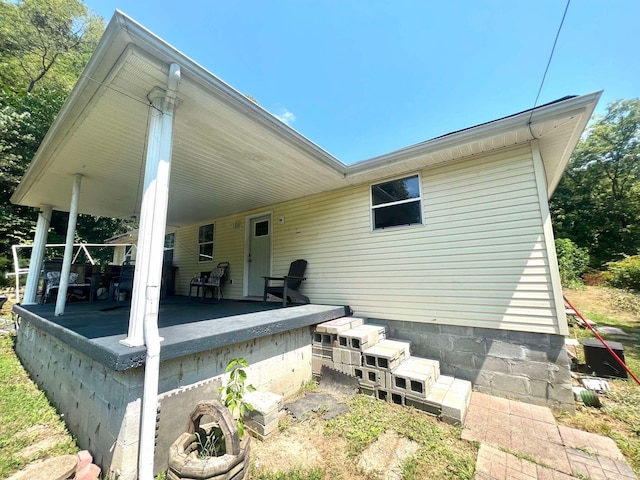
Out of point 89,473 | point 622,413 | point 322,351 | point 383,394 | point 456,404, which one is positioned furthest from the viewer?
point 322,351

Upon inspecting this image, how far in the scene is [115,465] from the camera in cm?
188

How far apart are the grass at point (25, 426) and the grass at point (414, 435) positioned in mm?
2474

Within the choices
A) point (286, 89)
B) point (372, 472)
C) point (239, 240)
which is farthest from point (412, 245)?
point (286, 89)

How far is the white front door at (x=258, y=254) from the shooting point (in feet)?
21.2

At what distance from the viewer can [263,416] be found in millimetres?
2461

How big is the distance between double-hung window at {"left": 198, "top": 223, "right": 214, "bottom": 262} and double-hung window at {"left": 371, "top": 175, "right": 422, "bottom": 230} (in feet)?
17.5

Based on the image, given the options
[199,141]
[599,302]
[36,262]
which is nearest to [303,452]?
[199,141]

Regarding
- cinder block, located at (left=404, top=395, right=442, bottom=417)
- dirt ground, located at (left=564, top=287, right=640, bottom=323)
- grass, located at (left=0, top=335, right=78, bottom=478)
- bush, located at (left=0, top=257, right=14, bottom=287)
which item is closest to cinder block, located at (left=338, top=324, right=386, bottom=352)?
cinder block, located at (left=404, top=395, right=442, bottom=417)

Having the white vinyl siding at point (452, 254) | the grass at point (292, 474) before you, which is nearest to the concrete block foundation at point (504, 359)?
the white vinyl siding at point (452, 254)

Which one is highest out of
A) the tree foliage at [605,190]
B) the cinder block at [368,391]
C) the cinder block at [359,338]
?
the tree foliage at [605,190]

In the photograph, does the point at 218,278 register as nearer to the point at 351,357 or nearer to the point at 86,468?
the point at 351,357

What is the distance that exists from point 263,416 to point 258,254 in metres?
4.51

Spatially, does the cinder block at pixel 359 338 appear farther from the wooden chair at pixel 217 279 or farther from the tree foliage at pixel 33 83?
the tree foliage at pixel 33 83

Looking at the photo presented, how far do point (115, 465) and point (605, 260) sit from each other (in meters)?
19.2
